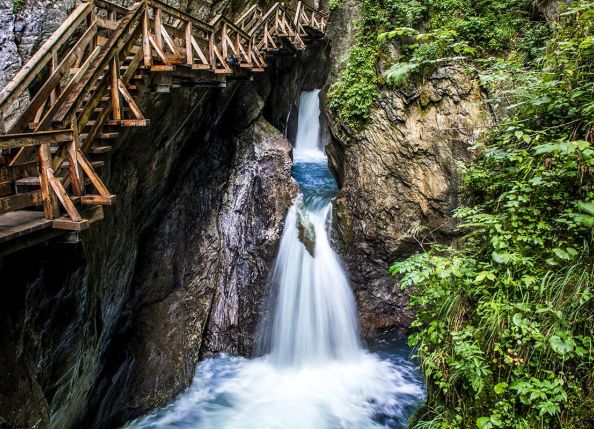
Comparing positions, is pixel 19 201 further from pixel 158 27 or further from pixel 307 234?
pixel 307 234

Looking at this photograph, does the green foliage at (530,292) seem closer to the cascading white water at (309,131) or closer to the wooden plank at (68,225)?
the wooden plank at (68,225)

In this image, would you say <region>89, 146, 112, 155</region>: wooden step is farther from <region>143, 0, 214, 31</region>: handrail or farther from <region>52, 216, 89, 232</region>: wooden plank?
<region>143, 0, 214, 31</region>: handrail

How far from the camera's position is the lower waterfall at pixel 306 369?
8.07m

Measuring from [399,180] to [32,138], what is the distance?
29.5ft

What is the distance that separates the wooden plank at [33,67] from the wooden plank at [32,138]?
0.70 meters

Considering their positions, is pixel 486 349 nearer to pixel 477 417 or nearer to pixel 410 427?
pixel 477 417

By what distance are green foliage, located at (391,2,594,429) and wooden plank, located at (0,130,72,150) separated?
3.79 meters

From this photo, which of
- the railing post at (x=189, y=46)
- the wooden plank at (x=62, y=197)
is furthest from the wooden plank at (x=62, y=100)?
the railing post at (x=189, y=46)

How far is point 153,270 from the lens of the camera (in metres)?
9.53

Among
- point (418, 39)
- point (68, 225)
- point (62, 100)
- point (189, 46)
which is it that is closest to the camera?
point (68, 225)

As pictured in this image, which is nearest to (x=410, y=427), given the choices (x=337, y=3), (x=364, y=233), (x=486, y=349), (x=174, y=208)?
(x=486, y=349)

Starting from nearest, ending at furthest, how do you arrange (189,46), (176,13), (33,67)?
(33,67)
(176,13)
(189,46)

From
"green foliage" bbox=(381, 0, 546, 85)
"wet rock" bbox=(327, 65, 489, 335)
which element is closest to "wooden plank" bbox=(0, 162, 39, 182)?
"green foliage" bbox=(381, 0, 546, 85)

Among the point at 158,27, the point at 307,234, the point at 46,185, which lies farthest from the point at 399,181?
the point at 46,185
